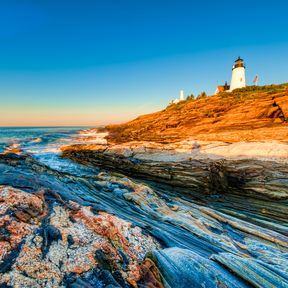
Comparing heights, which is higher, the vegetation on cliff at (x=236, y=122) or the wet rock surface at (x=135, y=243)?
the vegetation on cliff at (x=236, y=122)

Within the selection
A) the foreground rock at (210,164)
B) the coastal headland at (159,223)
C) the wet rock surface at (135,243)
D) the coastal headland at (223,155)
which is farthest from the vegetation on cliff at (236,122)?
the wet rock surface at (135,243)

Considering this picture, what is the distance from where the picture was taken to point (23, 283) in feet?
11.6

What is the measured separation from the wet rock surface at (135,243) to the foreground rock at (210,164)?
8.03 feet

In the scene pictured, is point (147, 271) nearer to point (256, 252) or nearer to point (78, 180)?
point (256, 252)

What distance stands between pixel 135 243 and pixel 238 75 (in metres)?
56.1

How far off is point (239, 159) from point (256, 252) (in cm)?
883

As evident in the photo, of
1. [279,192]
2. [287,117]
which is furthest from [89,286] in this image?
[287,117]

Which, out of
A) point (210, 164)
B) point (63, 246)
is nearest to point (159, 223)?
point (63, 246)

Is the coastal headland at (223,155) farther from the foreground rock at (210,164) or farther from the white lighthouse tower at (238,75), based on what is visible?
the white lighthouse tower at (238,75)

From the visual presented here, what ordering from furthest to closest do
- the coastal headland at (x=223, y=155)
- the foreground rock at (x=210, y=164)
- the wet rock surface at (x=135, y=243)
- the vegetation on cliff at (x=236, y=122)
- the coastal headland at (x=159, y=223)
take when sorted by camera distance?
1. the vegetation on cliff at (x=236, y=122)
2. the coastal headland at (x=223, y=155)
3. the foreground rock at (x=210, y=164)
4. the coastal headland at (x=159, y=223)
5. the wet rock surface at (x=135, y=243)

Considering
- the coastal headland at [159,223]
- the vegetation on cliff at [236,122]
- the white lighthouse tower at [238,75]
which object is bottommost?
the coastal headland at [159,223]

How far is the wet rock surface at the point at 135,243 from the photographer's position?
3990mm

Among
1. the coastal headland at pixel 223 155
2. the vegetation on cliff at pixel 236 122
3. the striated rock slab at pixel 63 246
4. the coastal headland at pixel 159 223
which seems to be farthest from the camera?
the vegetation on cliff at pixel 236 122

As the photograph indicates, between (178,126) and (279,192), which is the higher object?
(178,126)
